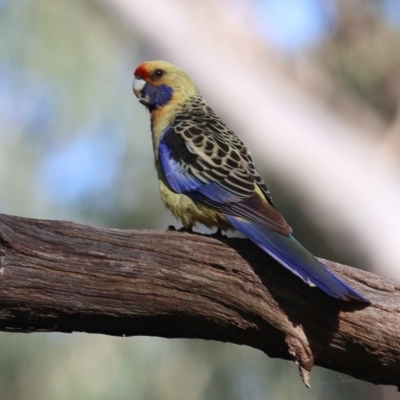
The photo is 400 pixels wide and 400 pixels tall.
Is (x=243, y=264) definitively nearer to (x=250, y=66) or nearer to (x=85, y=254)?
(x=85, y=254)

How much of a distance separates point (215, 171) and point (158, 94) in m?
0.81

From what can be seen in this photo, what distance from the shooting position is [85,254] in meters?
2.81

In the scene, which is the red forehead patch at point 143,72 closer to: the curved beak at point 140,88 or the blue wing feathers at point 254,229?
the curved beak at point 140,88

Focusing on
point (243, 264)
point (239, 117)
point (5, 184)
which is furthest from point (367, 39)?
point (243, 264)

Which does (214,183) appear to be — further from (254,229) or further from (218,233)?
(254,229)

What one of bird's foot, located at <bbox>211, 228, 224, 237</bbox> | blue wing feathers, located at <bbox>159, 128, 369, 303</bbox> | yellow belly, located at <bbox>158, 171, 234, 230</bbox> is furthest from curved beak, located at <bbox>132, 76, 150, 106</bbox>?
bird's foot, located at <bbox>211, 228, 224, 237</bbox>

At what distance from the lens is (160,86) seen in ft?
13.5

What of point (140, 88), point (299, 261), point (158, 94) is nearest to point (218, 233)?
point (299, 261)

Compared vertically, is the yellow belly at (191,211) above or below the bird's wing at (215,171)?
below

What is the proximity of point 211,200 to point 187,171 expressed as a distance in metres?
0.20

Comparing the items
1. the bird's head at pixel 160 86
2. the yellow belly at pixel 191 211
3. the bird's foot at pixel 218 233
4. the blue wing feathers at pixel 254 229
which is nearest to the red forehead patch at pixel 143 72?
the bird's head at pixel 160 86

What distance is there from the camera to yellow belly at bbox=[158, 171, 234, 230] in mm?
3342

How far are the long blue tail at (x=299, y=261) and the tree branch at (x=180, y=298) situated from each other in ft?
0.18

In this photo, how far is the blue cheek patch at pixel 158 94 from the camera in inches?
160
